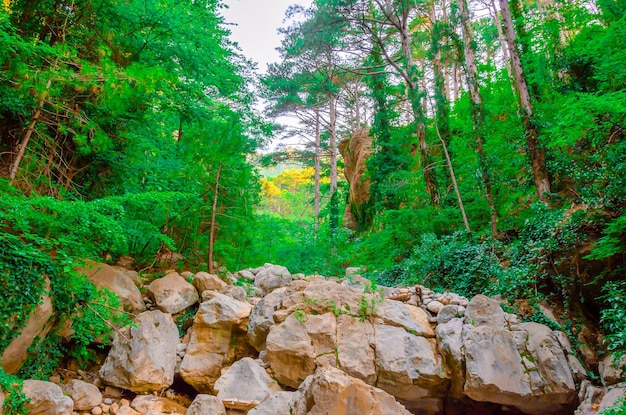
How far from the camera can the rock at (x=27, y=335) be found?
4.24 m

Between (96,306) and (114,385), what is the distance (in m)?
1.23

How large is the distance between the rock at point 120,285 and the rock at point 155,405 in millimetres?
1701

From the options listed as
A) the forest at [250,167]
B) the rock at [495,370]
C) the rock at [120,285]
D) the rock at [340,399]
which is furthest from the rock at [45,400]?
the rock at [495,370]

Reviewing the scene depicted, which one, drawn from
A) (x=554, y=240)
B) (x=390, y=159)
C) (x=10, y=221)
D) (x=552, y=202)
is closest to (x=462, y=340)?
(x=554, y=240)

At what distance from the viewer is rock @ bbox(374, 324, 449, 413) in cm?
488

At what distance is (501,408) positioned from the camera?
4734 millimetres

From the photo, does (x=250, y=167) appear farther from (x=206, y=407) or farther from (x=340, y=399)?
(x=340, y=399)

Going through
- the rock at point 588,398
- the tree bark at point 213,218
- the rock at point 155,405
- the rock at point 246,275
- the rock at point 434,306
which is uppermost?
the tree bark at point 213,218

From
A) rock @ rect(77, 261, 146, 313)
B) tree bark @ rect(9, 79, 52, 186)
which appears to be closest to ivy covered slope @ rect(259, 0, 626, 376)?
rock @ rect(77, 261, 146, 313)

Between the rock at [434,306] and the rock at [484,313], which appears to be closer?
the rock at [484,313]

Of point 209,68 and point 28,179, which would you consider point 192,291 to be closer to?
point 28,179

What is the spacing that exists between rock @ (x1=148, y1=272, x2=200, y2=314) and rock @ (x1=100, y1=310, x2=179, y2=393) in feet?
2.46

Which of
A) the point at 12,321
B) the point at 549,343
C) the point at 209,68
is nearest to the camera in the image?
the point at 12,321

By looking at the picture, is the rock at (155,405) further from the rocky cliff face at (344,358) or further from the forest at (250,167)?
the forest at (250,167)
